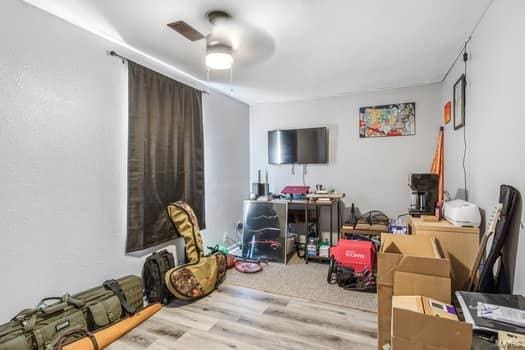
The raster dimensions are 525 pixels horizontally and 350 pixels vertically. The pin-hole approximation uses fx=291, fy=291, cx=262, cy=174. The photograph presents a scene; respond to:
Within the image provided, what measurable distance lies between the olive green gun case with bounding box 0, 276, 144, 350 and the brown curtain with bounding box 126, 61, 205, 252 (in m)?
0.43

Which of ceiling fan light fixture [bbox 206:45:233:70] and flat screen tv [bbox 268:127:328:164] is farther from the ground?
ceiling fan light fixture [bbox 206:45:233:70]

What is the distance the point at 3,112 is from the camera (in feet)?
5.93

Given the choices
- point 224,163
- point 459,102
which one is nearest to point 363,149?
point 459,102

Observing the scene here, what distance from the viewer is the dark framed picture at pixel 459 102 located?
2666mm

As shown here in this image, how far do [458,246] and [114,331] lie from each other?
2.71 m

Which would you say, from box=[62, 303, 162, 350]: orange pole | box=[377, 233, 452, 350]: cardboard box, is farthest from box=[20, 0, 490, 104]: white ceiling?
box=[62, 303, 162, 350]: orange pole

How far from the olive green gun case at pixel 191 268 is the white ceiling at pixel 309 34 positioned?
1.61 m

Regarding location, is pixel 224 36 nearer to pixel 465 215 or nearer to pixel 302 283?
pixel 465 215

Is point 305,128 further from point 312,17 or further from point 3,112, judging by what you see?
point 3,112

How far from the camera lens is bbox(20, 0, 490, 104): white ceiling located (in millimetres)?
2000

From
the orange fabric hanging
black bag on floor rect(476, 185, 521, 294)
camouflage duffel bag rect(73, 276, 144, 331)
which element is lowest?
camouflage duffel bag rect(73, 276, 144, 331)

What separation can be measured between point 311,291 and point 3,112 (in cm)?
289

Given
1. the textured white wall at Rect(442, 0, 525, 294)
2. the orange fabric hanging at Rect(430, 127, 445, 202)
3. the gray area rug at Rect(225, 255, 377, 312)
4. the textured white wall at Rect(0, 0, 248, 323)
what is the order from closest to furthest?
the textured white wall at Rect(442, 0, 525, 294)
the textured white wall at Rect(0, 0, 248, 323)
the gray area rug at Rect(225, 255, 377, 312)
the orange fabric hanging at Rect(430, 127, 445, 202)

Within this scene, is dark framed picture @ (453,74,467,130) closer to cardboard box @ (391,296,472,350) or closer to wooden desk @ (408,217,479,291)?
wooden desk @ (408,217,479,291)
